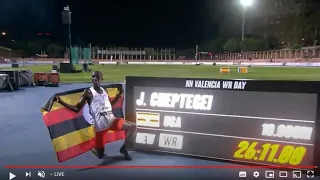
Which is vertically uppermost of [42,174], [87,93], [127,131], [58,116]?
[87,93]

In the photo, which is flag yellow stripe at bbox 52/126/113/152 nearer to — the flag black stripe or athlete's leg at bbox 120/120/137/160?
the flag black stripe

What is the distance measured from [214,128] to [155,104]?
127 centimetres

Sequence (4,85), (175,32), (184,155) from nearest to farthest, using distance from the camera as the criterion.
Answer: (184,155), (4,85), (175,32)

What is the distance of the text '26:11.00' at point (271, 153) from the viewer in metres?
5.42

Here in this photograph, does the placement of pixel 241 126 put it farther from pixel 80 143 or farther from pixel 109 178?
pixel 80 143

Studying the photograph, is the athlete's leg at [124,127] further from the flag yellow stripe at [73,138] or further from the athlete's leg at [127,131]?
the flag yellow stripe at [73,138]

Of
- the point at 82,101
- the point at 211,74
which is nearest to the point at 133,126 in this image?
the point at 82,101

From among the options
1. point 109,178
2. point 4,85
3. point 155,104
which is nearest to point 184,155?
point 155,104

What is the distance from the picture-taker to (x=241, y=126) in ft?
19.4
